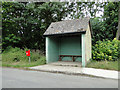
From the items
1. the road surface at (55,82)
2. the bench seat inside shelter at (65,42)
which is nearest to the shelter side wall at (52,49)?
the bench seat inside shelter at (65,42)

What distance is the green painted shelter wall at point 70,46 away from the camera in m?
11.0

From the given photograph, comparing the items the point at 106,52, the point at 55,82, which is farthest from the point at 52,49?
the point at 55,82

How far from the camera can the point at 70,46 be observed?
1138 cm

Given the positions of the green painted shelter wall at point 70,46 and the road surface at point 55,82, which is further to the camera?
the green painted shelter wall at point 70,46

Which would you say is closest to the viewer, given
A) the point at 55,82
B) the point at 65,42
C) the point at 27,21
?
the point at 55,82

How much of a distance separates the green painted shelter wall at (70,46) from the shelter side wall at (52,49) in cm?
59

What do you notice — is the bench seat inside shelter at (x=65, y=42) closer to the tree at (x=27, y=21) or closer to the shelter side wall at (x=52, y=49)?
the shelter side wall at (x=52, y=49)

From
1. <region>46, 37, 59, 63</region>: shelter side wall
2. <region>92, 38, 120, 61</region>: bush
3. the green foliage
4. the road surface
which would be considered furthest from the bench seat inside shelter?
the green foliage

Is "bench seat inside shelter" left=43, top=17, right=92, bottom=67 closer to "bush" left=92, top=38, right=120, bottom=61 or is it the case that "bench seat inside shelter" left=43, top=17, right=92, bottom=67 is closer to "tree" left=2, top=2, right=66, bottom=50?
"bush" left=92, top=38, right=120, bottom=61

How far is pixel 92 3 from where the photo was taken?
18000 mm

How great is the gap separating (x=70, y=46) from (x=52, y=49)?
82.3 inches

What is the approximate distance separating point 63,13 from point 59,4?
2359 mm

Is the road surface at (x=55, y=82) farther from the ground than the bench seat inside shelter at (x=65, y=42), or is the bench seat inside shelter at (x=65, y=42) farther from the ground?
the bench seat inside shelter at (x=65, y=42)

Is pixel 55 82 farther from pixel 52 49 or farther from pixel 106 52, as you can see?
pixel 106 52
